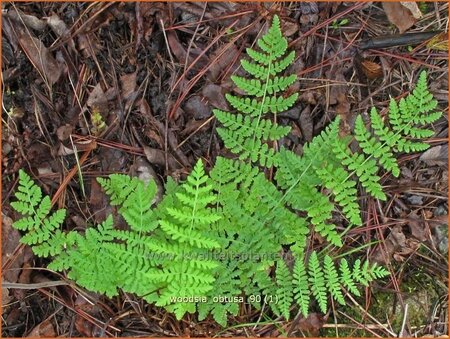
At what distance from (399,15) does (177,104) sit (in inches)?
66.4

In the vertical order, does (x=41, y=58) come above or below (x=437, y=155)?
above

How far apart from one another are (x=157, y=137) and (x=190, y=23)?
849mm

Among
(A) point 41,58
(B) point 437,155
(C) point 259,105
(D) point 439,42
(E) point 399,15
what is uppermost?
(A) point 41,58

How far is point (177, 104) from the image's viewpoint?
388cm

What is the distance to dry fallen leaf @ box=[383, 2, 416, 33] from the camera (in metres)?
3.85

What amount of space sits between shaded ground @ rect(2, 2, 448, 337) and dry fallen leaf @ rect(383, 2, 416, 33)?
1 cm

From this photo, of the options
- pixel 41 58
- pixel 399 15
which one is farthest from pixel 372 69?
pixel 41 58

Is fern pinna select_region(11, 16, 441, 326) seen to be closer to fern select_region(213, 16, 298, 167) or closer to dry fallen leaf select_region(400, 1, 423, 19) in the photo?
fern select_region(213, 16, 298, 167)

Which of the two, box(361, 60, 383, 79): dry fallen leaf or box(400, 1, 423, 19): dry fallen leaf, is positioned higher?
box(400, 1, 423, 19): dry fallen leaf

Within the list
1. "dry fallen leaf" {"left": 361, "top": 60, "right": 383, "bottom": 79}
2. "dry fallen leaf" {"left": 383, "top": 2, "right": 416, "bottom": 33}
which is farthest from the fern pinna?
"dry fallen leaf" {"left": 383, "top": 2, "right": 416, "bottom": 33}

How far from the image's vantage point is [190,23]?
3920 millimetres

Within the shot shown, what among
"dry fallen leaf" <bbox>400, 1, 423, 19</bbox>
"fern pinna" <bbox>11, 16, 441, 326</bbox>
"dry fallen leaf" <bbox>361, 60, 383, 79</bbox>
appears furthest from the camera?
"dry fallen leaf" <bbox>361, 60, 383, 79</bbox>

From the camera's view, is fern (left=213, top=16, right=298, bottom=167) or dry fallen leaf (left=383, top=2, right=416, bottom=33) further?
dry fallen leaf (left=383, top=2, right=416, bottom=33)

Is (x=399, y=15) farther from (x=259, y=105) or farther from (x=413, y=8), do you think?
(x=259, y=105)
